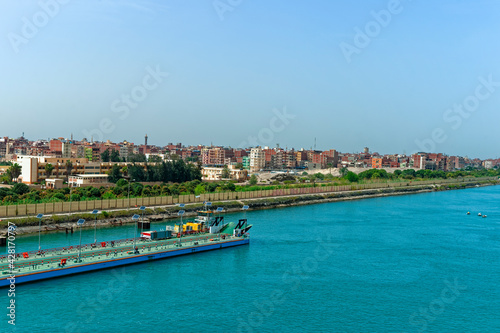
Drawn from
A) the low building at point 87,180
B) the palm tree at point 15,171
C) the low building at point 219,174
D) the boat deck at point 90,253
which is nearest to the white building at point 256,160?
the low building at point 219,174

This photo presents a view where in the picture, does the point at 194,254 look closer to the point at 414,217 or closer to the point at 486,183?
the point at 414,217

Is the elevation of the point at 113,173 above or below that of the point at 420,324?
above

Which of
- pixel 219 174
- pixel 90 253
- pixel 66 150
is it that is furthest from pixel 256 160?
pixel 90 253

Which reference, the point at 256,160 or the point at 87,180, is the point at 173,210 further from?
the point at 256,160

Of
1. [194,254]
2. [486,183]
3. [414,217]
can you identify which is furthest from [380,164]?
[194,254]

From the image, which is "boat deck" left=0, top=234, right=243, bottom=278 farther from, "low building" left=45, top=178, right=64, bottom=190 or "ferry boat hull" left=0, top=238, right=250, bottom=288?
"low building" left=45, top=178, right=64, bottom=190
